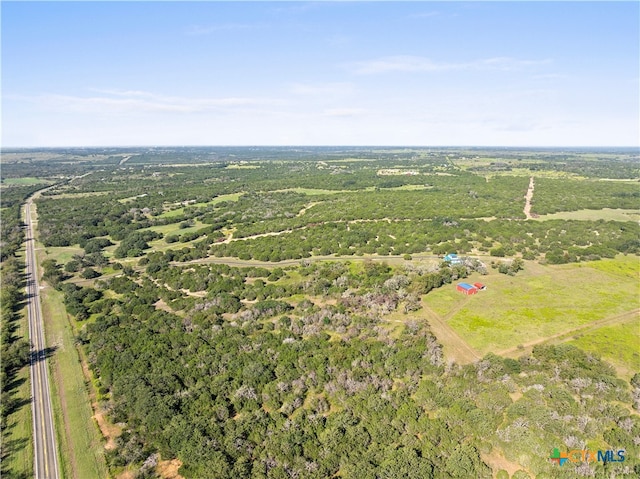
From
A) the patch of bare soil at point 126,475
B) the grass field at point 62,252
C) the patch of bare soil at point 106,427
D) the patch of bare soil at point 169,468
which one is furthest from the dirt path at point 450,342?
the grass field at point 62,252

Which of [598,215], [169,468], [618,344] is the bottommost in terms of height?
[169,468]

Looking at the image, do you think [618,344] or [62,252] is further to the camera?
[62,252]

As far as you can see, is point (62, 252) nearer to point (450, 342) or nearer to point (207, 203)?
point (207, 203)

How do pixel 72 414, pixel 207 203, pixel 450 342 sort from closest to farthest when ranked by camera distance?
1. pixel 72 414
2. pixel 450 342
3. pixel 207 203

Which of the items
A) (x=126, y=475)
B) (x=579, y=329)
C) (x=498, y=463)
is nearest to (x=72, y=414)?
(x=126, y=475)

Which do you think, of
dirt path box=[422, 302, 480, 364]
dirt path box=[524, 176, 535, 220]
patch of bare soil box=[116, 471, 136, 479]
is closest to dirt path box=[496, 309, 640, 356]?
dirt path box=[422, 302, 480, 364]

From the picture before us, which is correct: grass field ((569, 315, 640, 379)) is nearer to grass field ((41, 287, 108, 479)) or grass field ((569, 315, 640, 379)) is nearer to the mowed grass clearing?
the mowed grass clearing

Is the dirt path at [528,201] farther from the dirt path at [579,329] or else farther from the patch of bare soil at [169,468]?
the patch of bare soil at [169,468]
